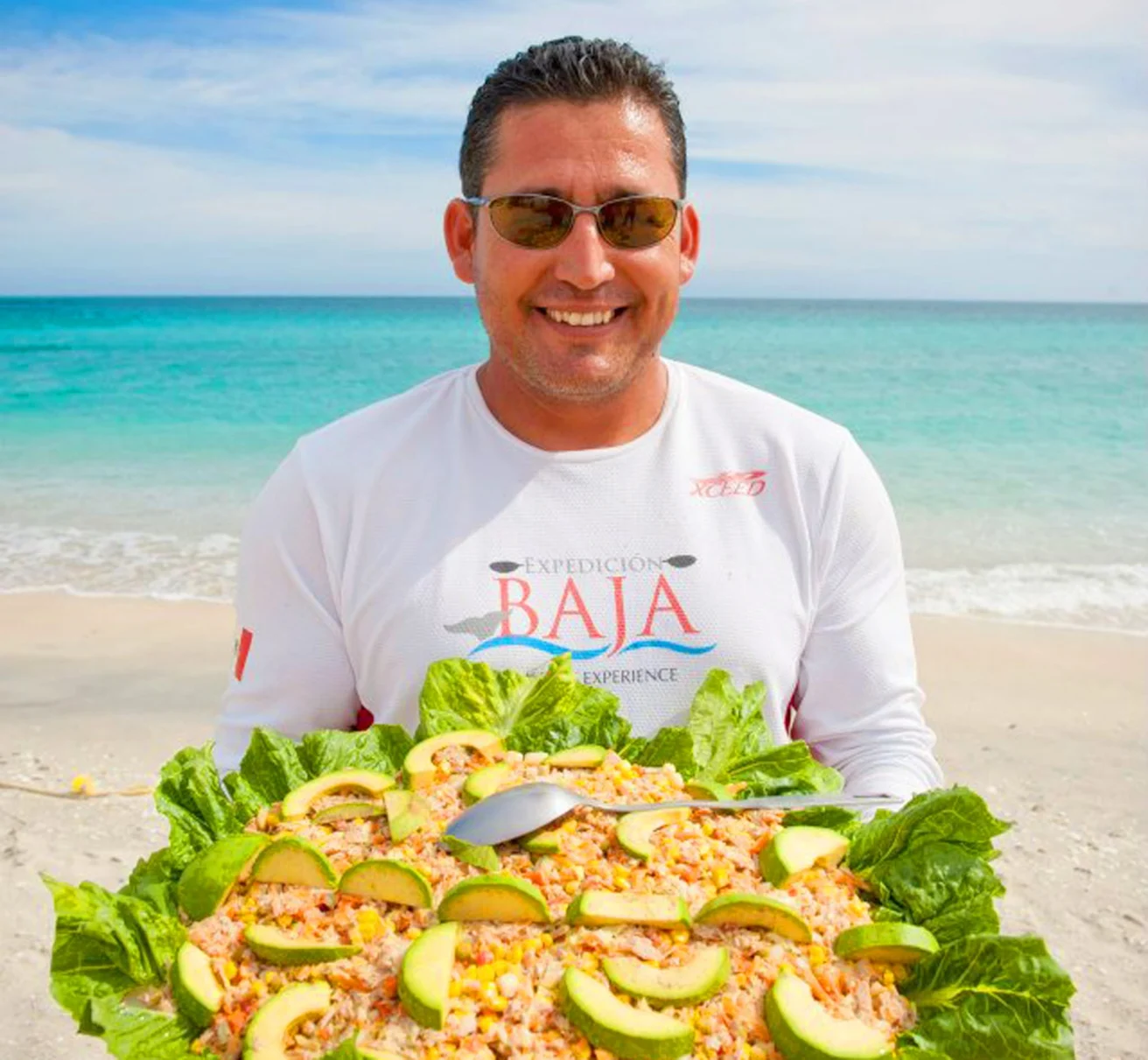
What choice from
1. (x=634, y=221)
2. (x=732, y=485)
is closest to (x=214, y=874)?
(x=732, y=485)

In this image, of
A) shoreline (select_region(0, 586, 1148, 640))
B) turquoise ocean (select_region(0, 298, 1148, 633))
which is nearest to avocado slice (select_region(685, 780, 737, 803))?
shoreline (select_region(0, 586, 1148, 640))

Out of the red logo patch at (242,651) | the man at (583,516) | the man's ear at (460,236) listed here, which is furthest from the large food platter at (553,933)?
the man's ear at (460,236)

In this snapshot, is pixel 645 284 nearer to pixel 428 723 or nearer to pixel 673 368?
pixel 673 368

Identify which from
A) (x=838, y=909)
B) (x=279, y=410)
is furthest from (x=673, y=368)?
(x=279, y=410)

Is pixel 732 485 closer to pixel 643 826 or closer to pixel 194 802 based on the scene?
pixel 643 826

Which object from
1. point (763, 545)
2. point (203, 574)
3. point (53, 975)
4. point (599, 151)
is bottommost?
point (203, 574)

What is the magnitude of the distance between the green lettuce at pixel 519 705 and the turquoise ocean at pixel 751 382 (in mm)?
9410

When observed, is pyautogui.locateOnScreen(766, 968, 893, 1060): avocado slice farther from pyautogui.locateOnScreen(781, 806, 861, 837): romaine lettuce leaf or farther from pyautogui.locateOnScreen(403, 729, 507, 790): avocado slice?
pyautogui.locateOnScreen(403, 729, 507, 790): avocado slice

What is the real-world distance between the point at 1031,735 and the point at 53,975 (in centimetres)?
757

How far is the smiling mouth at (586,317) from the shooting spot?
3152mm

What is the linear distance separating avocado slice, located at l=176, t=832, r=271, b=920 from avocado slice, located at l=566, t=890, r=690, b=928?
0.56m

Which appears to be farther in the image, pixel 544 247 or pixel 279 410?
pixel 279 410

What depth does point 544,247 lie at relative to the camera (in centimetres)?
311

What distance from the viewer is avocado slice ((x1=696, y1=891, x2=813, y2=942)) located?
2.02 metres
